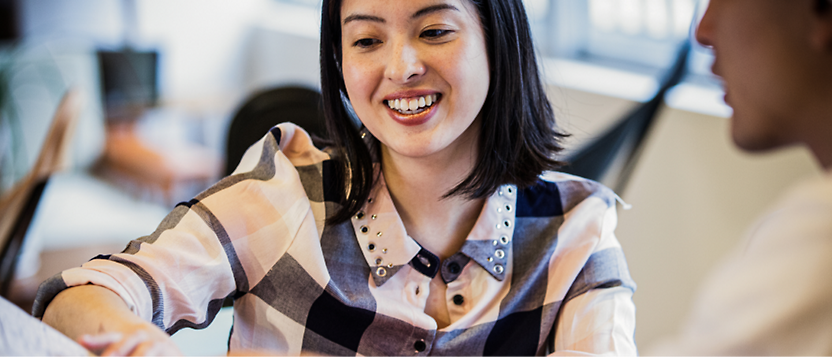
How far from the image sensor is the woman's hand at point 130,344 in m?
0.69

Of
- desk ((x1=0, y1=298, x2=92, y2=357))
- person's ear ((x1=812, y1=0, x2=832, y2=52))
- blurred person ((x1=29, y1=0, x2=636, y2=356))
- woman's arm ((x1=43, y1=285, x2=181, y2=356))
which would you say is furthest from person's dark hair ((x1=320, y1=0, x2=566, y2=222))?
person's ear ((x1=812, y1=0, x2=832, y2=52))

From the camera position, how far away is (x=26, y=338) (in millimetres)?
588

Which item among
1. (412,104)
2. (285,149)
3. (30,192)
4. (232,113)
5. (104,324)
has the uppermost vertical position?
(412,104)

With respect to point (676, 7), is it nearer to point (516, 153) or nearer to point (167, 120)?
point (516, 153)

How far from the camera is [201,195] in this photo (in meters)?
0.98

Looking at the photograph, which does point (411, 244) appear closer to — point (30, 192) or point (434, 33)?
point (434, 33)

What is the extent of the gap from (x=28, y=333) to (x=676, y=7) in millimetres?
2773

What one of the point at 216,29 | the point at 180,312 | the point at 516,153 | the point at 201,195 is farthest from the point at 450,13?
the point at 216,29

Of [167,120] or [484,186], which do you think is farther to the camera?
[167,120]

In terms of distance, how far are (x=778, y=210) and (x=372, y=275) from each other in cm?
68

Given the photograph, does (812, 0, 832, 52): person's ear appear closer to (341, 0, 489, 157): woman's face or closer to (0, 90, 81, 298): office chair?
(341, 0, 489, 157): woman's face

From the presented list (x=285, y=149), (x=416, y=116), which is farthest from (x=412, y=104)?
(x=285, y=149)

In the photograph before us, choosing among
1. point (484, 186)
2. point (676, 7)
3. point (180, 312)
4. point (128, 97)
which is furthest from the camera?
point (128, 97)

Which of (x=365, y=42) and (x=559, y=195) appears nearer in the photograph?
(x=365, y=42)
